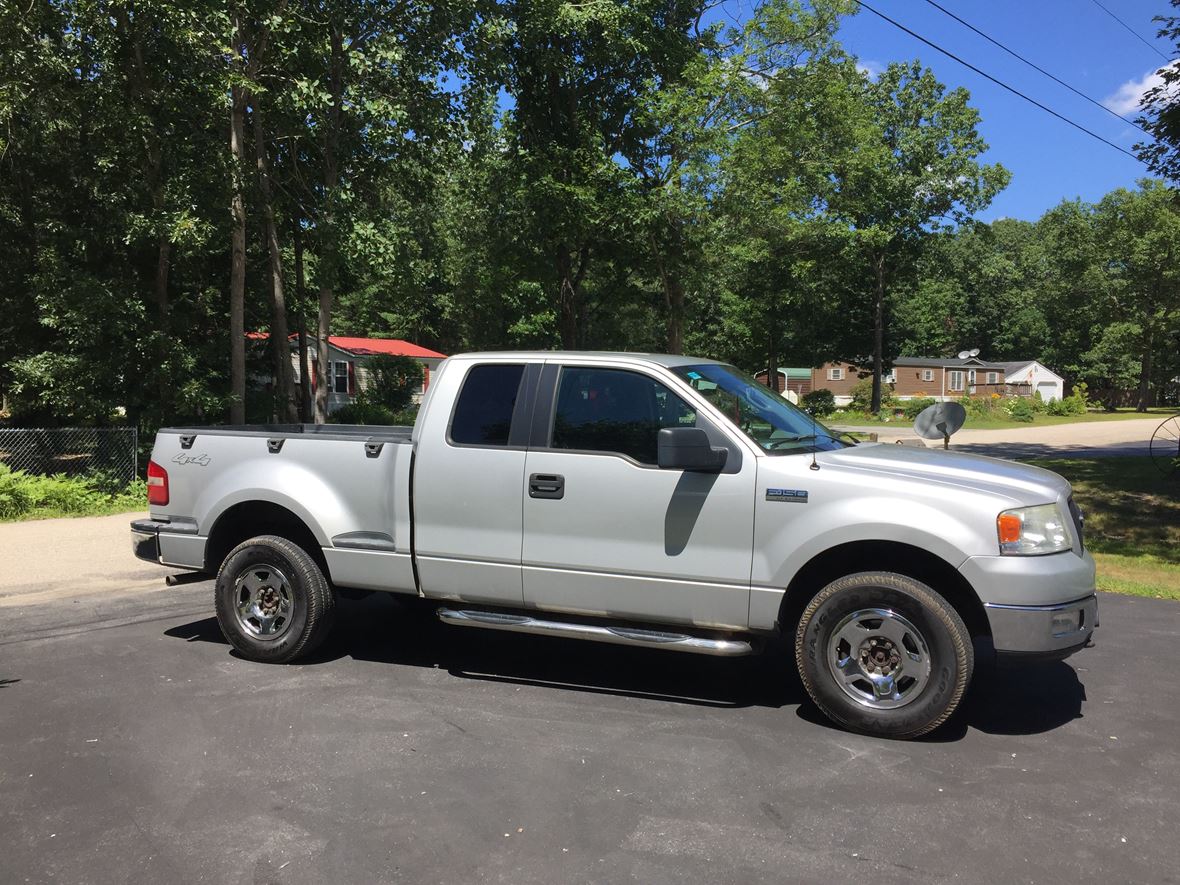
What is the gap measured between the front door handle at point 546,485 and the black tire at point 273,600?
5.31 ft

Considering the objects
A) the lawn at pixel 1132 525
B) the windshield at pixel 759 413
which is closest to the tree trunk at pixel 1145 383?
the lawn at pixel 1132 525

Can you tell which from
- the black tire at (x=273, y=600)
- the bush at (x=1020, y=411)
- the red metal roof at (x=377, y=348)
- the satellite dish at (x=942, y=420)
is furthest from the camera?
the bush at (x=1020, y=411)

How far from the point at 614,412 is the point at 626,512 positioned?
1.95 ft

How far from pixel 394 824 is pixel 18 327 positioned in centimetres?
1602

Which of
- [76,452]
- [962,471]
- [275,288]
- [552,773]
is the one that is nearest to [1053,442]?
[275,288]

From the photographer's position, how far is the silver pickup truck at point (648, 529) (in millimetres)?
4211

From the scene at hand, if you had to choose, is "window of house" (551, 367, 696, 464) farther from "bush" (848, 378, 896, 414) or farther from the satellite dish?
"bush" (848, 378, 896, 414)

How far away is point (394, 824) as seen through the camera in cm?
351

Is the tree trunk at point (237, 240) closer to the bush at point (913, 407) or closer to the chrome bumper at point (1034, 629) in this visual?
the chrome bumper at point (1034, 629)

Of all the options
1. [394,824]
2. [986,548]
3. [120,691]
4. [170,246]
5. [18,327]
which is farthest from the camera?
[18,327]

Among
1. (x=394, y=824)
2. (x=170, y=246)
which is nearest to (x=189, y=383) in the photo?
(x=170, y=246)

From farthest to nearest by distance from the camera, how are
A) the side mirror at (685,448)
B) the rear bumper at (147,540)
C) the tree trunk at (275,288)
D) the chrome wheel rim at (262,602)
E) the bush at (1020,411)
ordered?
the bush at (1020,411)
the tree trunk at (275,288)
the rear bumper at (147,540)
the chrome wheel rim at (262,602)
the side mirror at (685,448)

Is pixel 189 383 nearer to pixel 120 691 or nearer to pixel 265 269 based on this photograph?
pixel 265 269

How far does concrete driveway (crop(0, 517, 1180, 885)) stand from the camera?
325cm
